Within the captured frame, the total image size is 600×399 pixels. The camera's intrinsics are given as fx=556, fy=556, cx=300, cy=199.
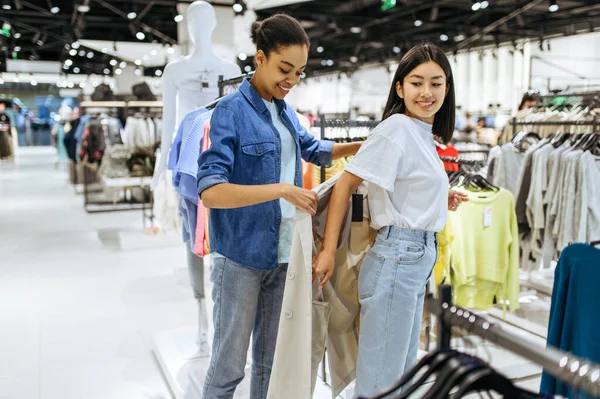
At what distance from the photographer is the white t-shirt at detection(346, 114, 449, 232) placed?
162cm

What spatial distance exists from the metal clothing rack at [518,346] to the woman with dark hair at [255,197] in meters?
0.63

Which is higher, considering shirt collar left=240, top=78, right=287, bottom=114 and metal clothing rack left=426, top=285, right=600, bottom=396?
shirt collar left=240, top=78, right=287, bottom=114

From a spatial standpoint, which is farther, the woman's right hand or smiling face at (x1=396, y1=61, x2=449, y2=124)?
smiling face at (x1=396, y1=61, x2=449, y2=124)

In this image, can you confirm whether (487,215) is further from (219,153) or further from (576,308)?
(219,153)

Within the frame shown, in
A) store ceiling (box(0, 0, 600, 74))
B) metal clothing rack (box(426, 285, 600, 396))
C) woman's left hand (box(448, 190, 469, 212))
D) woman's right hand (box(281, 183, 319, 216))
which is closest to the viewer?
metal clothing rack (box(426, 285, 600, 396))

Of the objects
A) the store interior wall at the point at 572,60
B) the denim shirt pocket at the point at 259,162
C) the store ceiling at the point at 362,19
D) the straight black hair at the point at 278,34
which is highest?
the store ceiling at the point at 362,19

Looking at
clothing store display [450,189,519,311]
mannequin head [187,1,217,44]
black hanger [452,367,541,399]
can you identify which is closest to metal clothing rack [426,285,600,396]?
black hanger [452,367,541,399]

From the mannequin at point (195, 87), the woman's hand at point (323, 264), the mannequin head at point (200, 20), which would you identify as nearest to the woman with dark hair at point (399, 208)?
the woman's hand at point (323, 264)

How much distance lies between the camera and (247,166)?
1.68 meters

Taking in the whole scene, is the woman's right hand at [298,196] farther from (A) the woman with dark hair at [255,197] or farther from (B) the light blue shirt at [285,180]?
(B) the light blue shirt at [285,180]

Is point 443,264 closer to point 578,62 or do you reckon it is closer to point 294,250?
point 294,250

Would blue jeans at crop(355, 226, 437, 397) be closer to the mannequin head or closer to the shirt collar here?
the shirt collar

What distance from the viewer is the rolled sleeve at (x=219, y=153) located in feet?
5.03

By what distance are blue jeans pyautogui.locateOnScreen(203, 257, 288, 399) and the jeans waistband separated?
1.20 feet
